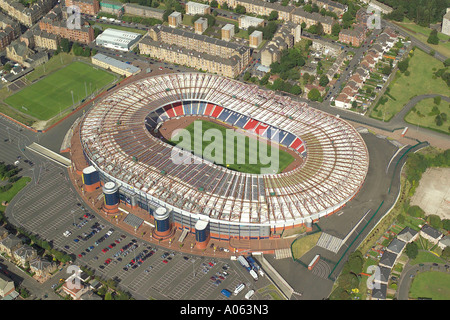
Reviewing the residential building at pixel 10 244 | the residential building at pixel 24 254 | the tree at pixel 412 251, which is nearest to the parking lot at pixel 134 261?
the residential building at pixel 10 244

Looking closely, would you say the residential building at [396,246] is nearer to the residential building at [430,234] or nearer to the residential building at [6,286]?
the residential building at [430,234]

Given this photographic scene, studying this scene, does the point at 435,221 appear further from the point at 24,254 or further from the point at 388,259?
the point at 24,254

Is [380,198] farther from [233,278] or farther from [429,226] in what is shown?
[233,278]

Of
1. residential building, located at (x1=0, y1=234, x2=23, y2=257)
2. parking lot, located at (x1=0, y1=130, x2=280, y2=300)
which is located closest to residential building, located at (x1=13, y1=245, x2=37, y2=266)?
residential building, located at (x1=0, y1=234, x2=23, y2=257)

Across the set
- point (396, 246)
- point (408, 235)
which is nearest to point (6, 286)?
point (396, 246)

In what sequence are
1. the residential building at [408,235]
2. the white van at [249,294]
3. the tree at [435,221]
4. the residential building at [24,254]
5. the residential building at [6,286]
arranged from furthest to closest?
the tree at [435,221] < the residential building at [408,235] < the residential building at [24,254] < the white van at [249,294] < the residential building at [6,286]
